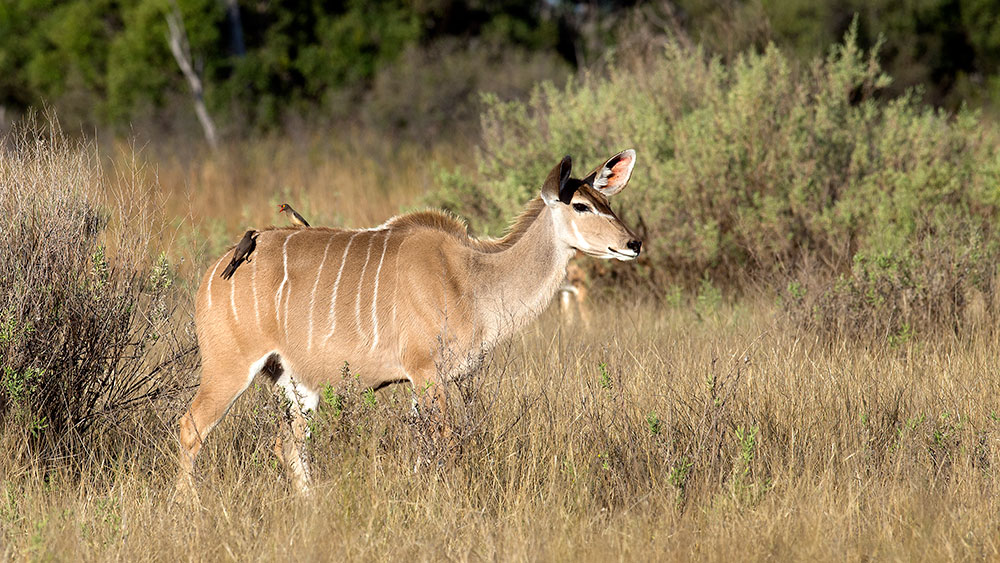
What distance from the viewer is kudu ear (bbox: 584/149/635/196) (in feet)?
17.3

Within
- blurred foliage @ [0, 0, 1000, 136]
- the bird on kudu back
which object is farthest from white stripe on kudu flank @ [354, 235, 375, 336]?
blurred foliage @ [0, 0, 1000, 136]

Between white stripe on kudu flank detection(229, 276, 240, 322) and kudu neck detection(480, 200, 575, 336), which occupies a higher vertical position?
white stripe on kudu flank detection(229, 276, 240, 322)

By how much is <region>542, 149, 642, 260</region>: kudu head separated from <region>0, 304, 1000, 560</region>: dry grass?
22.2 inches

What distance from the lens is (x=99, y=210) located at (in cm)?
495

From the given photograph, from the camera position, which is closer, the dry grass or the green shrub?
the dry grass

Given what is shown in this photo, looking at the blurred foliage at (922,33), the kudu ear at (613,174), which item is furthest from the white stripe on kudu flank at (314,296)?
the blurred foliage at (922,33)

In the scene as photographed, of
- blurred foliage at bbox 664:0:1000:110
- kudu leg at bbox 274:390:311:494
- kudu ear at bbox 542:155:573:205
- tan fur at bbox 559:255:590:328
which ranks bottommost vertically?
blurred foliage at bbox 664:0:1000:110

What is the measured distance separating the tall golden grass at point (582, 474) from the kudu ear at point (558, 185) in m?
0.80

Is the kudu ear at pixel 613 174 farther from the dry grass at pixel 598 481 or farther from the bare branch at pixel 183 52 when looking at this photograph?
the bare branch at pixel 183 52

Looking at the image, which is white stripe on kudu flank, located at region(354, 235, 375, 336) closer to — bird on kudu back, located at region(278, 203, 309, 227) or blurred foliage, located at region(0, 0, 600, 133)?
bird on kudu back, located at region(278, 203, 309, 227)

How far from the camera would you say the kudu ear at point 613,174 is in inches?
207

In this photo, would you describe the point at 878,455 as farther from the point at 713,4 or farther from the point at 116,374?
the point at 713,4

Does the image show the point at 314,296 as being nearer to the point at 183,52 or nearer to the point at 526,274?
the point at 526,274

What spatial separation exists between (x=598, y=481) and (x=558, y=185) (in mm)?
1331
